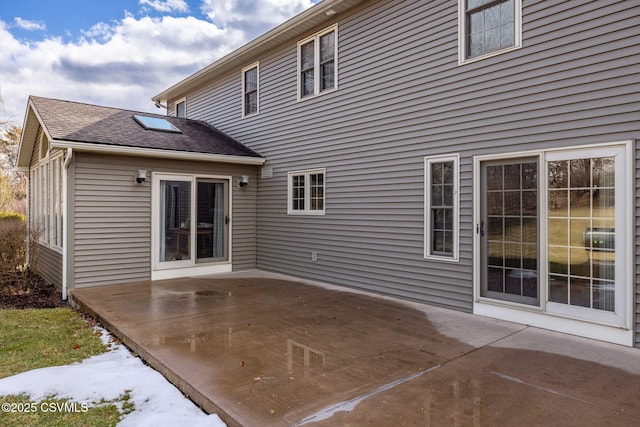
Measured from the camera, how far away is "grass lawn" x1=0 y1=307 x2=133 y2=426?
2785 mm

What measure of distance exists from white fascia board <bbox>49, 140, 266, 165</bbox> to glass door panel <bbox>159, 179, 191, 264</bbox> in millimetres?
576

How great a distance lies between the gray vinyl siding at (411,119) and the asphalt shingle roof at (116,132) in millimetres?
1109

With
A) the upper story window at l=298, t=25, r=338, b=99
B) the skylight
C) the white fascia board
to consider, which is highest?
the upper story window at l=298, t=25, r=338, b=99

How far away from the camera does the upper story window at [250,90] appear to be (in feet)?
30.7

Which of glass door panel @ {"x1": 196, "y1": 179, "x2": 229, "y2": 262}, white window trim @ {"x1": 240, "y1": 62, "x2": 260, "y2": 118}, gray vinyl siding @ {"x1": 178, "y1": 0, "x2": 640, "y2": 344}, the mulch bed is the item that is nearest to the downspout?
the mulch bed

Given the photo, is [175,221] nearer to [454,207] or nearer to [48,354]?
[48,354]

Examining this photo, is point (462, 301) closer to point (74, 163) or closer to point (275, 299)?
point (275, 299)

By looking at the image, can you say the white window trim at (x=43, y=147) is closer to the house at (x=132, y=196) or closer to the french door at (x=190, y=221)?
the house at (x=132, y=196)

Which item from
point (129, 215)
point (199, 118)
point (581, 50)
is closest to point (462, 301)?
point (581, 50)

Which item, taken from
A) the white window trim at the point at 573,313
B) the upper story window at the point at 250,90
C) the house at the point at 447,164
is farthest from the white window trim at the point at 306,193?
the white window trim at the point at 573,313

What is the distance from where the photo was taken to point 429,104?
575cm

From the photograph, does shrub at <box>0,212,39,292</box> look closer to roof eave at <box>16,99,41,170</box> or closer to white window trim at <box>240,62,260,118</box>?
roof eave at <box>16,99,41,170</box>

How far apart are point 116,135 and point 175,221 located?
196cm

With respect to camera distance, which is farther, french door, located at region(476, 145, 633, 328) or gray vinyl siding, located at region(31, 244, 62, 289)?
gray vinyl siding, located at region(31, 244, 62, 289)
